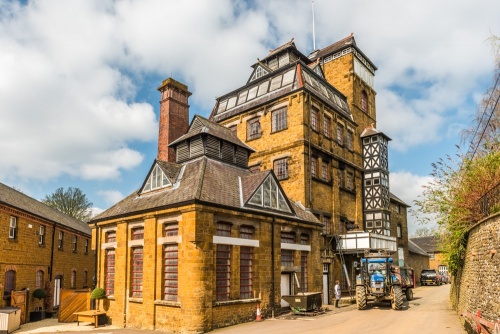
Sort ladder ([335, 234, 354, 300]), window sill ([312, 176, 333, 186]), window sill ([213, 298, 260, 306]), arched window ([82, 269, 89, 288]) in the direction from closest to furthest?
window sill ([213, 298, 260, 306]) → window sill ([312, 176, 333, 186]) → ladder ([335, 234, 354, 300]) → arched window ([82, 269, 89, 288])

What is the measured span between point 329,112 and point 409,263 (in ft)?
71.0

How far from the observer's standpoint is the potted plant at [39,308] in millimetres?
23312

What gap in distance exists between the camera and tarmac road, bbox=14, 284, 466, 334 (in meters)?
15.3

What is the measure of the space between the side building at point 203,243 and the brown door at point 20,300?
16.9 ft

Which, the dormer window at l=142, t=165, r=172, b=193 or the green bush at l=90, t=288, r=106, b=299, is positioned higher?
the dormer window at l=142, t=165, r=172, b=193

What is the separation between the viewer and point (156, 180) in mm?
20672

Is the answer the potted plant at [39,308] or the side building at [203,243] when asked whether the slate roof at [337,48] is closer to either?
the side building at [203,243]

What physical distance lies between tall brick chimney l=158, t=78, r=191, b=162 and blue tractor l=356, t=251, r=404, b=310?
42.6ft

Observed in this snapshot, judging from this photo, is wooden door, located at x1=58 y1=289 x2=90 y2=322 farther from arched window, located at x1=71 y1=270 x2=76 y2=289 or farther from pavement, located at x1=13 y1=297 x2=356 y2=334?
arched window, located at x1=71 y1=270 x2=76 y2=289

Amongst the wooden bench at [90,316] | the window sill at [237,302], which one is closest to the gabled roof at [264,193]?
the window sill at [237,302]

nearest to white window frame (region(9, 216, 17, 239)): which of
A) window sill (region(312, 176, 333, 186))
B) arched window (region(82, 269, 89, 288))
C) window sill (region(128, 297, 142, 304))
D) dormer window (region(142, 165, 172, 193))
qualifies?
dormer window (region(142, 165, 172, 193))

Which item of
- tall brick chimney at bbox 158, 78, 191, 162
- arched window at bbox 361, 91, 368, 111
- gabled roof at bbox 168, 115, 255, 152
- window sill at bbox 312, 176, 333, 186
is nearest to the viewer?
gabled roof at bbox 168, 115, 255, 152

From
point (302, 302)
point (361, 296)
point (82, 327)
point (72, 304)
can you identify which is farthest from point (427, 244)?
point (82, 327)

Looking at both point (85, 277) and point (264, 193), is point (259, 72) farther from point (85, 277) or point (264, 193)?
point (85, 277)
